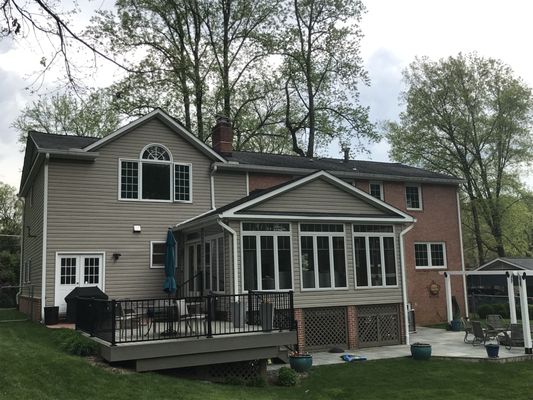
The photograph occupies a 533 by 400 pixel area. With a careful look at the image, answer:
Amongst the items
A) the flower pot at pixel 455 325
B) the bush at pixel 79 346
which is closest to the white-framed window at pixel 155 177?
the bush at pixel 79 346

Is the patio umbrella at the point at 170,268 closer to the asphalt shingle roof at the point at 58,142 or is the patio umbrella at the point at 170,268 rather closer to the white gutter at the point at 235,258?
the white gutter at the point at 235,258

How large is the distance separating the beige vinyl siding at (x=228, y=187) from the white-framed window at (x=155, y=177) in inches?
42.1

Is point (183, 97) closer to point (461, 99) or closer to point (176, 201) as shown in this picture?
point (176, 201)

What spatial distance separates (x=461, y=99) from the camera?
34.0 m

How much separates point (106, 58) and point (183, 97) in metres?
23.0

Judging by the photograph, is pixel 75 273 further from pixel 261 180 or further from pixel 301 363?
pixel 301 363

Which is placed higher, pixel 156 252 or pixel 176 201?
pixel 176 201

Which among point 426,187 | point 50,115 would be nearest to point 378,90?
point 426,187

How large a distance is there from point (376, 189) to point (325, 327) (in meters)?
8.57

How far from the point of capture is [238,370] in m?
11.3

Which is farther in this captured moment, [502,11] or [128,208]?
[128,208]

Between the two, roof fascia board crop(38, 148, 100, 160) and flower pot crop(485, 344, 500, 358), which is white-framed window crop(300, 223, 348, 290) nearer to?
flower pot crop(485, 344, 500, 358)

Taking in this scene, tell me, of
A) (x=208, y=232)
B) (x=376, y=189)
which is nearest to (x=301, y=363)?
(x=208, y=232)

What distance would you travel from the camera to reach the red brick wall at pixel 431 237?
21344 mm
